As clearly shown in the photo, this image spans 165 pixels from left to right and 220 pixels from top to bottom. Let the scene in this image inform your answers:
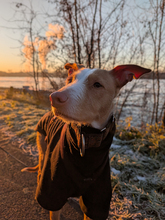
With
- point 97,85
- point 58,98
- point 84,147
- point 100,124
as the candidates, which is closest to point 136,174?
point 100,124

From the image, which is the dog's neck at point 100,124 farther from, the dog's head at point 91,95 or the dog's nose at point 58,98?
the dog's nose at point 58,98

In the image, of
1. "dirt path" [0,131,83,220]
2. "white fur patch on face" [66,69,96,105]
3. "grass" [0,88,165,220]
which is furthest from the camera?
"grass" [0,88,165,220]

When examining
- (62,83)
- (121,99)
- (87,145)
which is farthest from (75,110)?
(121,99)

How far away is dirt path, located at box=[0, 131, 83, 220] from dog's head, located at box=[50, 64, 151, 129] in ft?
4.76

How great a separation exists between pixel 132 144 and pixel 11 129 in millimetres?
3795

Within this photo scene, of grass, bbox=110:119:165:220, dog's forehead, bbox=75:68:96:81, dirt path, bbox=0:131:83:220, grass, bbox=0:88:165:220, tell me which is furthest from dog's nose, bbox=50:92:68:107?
grass, bbox=110:119:165:220

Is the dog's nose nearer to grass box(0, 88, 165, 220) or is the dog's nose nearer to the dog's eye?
the dog's eye

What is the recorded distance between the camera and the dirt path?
82.3 inches

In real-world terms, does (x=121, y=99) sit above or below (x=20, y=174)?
above

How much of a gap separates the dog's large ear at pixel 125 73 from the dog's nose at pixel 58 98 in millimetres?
901

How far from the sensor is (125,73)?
1.89 m

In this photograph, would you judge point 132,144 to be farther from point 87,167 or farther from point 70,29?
point 70,29

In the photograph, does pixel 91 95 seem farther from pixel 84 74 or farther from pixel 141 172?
pixel 141 172

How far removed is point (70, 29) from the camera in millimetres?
4219
